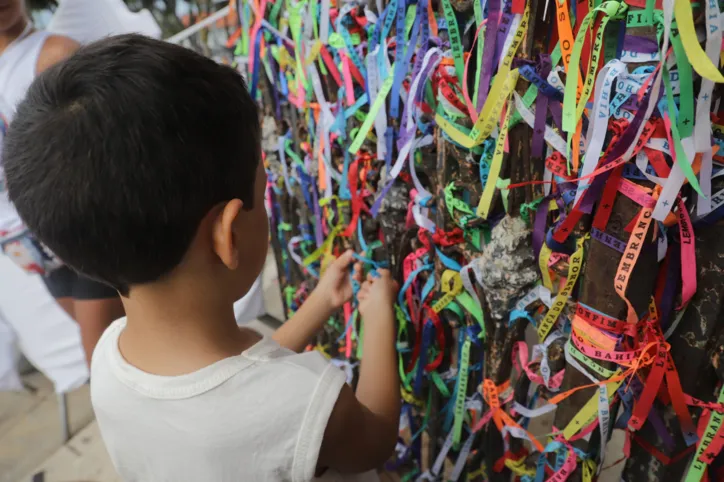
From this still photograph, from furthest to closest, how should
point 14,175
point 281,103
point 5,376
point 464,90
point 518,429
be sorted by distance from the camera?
point 5,376 → point 281,103 → point 518,429 → point 464,90 → point 14,175

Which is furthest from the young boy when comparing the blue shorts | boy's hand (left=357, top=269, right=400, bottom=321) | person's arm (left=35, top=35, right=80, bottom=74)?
person's arm (left=35, top=35, right=80, bottom=74)

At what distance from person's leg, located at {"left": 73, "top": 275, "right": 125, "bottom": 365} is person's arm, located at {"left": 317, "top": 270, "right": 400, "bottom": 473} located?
0.85 metres

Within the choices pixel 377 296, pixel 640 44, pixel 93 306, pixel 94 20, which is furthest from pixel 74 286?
pixel 640 44

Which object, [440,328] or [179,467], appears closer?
[179,467]

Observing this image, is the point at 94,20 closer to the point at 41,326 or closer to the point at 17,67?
the point at 17,67

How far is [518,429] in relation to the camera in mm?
935

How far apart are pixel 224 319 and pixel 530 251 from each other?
465mm

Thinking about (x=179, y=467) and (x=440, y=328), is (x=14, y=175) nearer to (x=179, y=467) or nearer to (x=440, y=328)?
(x=179, y=467)

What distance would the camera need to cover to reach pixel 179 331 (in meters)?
0.61

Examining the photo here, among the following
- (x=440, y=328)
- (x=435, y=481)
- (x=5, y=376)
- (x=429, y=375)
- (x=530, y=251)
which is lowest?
(x=5, y=376)

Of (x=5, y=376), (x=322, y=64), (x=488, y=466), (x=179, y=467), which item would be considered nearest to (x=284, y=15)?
(x=322, y=64)

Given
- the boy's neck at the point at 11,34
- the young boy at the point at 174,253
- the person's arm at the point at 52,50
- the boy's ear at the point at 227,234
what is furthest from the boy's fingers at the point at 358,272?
the boy's neck at the point at 11,34

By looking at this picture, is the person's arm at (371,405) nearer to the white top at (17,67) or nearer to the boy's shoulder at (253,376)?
the boy's shoulder at (253,376)

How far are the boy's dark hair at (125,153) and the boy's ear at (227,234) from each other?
2 centimetres
